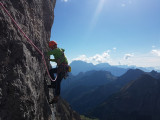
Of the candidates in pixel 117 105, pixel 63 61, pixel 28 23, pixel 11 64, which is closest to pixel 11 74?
pixel 11 64

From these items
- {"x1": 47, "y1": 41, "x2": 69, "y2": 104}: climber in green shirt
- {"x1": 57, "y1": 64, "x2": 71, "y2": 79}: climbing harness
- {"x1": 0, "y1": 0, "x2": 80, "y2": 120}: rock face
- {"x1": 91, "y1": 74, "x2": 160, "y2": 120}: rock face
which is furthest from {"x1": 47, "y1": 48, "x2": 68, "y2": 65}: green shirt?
{"x1": 91, "y1": 74, "x2": 160, "y2": 120}: rock face

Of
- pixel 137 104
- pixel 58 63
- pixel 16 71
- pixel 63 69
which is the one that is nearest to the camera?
pixel 16 71

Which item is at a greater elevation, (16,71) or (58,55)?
(58,55)

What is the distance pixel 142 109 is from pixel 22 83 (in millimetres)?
133023

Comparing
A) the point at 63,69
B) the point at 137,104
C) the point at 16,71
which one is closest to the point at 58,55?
the point at 63,69

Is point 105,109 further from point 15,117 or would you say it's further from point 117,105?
point 15,117

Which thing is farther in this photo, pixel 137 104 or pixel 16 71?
pixel 137 104

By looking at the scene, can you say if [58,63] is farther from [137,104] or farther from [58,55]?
[137,104]

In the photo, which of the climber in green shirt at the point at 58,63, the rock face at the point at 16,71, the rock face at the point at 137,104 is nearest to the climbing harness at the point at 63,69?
the climber in green shirt at the point at 58,63

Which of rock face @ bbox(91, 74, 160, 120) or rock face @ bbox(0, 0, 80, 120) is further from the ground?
rock face @ bbox(0, 0, 80, 120)

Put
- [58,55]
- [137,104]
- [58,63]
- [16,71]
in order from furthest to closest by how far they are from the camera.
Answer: [137,104], [58,63], [58,55], [16,71]

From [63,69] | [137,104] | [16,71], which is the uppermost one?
[63,69]

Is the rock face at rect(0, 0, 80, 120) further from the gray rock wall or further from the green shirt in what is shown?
the green shirt

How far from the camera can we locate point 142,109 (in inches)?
4774
